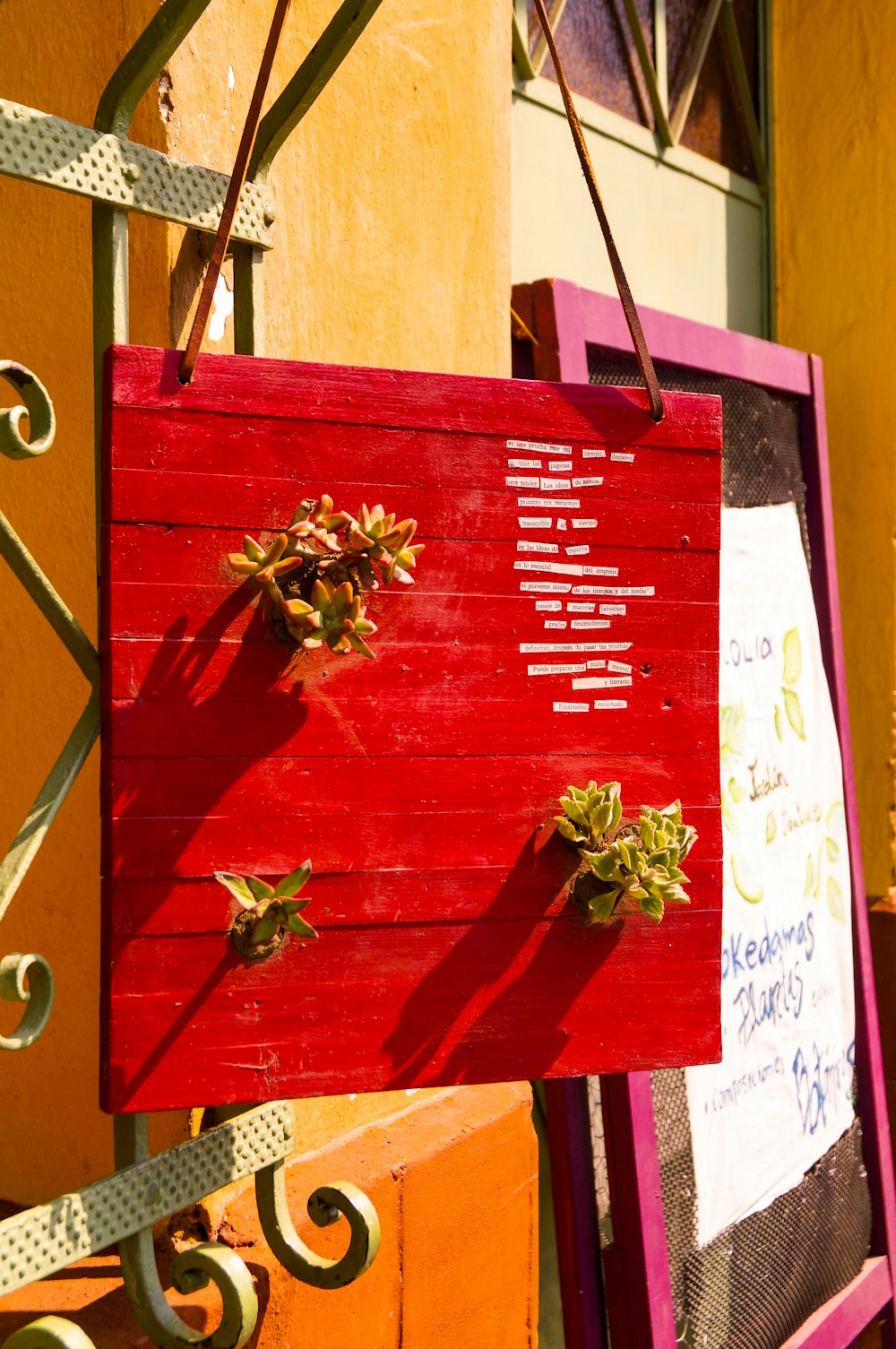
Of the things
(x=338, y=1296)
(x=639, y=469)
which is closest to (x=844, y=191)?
(x=639, y=469)

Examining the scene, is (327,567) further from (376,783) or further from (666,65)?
(666,65)

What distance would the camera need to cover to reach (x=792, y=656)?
2.51 meters

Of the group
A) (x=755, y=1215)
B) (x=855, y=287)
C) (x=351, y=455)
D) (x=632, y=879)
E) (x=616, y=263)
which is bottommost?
(x=755, y=1215)

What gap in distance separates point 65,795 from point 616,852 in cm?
47

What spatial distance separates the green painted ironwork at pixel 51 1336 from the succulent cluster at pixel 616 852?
20.6 inches

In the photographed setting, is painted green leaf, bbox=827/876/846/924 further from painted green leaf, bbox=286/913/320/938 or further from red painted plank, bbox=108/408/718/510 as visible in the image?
painted green leaf, bbox=286/913/320/938

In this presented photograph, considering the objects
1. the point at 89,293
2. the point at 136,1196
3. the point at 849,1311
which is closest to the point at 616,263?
the point at 89,293

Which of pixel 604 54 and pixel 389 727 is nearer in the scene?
pixel 389 727

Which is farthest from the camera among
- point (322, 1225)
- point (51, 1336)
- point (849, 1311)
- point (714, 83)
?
point (714, 83)

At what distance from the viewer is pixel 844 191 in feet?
10.2

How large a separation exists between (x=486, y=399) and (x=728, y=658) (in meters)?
1.25

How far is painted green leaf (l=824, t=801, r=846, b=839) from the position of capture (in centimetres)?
260

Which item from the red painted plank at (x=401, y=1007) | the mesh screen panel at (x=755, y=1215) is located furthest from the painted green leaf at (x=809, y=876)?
the red painted plank at (x=401, y=1007)

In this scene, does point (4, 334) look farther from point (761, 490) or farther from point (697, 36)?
point (697, 36)
